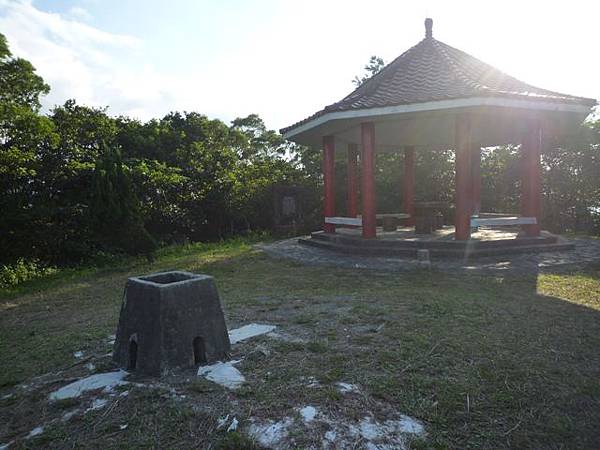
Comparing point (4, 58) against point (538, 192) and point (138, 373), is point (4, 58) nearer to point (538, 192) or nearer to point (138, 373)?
point (138, 373)

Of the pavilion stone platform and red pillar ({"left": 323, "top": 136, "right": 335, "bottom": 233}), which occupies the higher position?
red pillar ({"left": 323, "top": 136, "right": 335, "bottom": 233})

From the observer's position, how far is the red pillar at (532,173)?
8680 millimetres

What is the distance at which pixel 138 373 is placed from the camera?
294 cm

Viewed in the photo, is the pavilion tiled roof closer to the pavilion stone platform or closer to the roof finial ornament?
the roof finial ornament

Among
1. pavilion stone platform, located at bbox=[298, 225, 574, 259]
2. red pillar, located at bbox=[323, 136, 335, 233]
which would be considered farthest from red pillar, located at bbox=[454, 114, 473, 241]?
red pillar, located at bbox=[323, 136, 335, 233]

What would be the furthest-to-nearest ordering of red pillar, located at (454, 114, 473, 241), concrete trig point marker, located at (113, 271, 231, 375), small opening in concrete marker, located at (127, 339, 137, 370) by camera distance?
red pillar, located at (454, 114, 473, 241) < small opening in concrete marker, located at (127, 339, 137, 370) < concrete trig point marker, located at (113, 271, 231, 375)

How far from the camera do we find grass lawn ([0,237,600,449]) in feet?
7.34

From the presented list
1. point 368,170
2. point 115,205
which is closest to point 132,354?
point 115,205

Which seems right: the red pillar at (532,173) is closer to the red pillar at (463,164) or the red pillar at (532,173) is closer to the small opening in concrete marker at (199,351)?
the red pillar at (463,164)

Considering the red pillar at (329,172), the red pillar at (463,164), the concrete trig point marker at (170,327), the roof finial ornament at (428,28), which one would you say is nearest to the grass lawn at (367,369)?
the concrete trig point marker at (170,327)

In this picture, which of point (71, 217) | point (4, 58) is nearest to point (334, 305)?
point (71, 217)

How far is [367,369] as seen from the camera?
2.89 meters

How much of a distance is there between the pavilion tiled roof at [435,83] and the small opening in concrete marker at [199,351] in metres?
6.21

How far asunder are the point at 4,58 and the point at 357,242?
32.1ft
